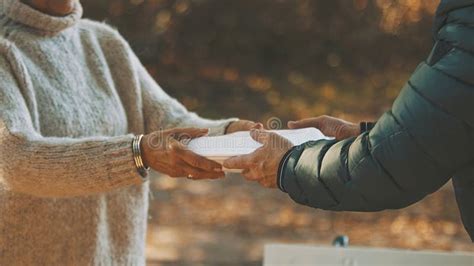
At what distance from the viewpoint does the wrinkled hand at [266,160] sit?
1468 millimetres

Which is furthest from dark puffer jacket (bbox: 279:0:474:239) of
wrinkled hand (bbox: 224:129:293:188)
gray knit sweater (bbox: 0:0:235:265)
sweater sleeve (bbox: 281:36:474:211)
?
gray knit sweater (bbox: 0:0:235:265)

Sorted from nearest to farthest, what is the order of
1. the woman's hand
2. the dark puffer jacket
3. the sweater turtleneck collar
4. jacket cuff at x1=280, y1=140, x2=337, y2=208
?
the dark puffer jacket < jacket cuff at x1=280, y1=140, x2=337, y2=208 < the woman's hand < the sweater turtleneck collar

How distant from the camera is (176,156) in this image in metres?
1.65

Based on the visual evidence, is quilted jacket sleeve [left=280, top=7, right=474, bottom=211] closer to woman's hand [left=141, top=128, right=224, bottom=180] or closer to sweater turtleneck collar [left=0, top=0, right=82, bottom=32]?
woman's hand [left=141, top=128, right=224, bottom=180]

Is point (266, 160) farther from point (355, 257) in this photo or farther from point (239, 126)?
point (355, 257)

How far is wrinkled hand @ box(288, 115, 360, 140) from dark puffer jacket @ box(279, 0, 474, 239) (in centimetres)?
39

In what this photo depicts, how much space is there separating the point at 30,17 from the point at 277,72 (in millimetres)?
3136

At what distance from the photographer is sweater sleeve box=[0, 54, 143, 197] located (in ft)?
5.41

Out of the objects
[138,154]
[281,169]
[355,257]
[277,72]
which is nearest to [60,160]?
[138,154]

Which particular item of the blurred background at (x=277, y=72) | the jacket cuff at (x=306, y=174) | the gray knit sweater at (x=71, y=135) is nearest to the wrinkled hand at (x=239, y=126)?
the gray knit sweater at (x=71, y=135)

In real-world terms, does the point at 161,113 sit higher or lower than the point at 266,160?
higher

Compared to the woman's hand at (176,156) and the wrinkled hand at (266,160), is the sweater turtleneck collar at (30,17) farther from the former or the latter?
the wrinkled hand at (266,160)

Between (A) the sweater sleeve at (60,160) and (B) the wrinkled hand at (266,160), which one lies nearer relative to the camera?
(B) the wrinkled hand at (266,160)

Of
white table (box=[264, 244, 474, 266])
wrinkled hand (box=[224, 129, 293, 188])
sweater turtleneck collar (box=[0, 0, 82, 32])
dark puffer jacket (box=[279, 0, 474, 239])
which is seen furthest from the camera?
white table (box=[264, 244, 474, 266])
